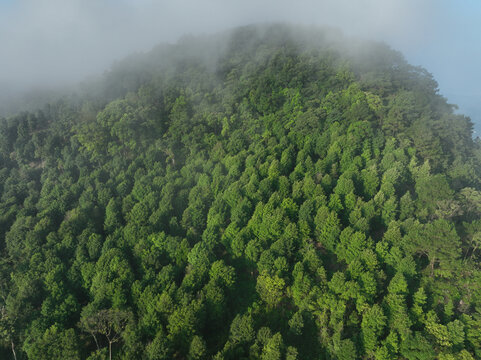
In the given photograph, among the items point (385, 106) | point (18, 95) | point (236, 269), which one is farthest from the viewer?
point (18, 95)

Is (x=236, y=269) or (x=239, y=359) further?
(x=236, y=269)

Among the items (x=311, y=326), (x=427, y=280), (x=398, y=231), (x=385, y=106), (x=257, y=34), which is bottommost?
(x=311, y=326)

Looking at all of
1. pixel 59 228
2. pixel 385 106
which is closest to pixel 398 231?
pixel 385 106

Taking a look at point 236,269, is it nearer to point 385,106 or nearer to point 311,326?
point 311,326

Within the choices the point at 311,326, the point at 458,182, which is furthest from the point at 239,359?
the point at 458,182

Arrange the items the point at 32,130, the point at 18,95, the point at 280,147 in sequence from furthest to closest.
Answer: the point at 18,95 < the point at 32,130 < the point at 280,147

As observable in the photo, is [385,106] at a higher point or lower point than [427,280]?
higher

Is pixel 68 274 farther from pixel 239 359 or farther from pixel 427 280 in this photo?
pixel 427 280
